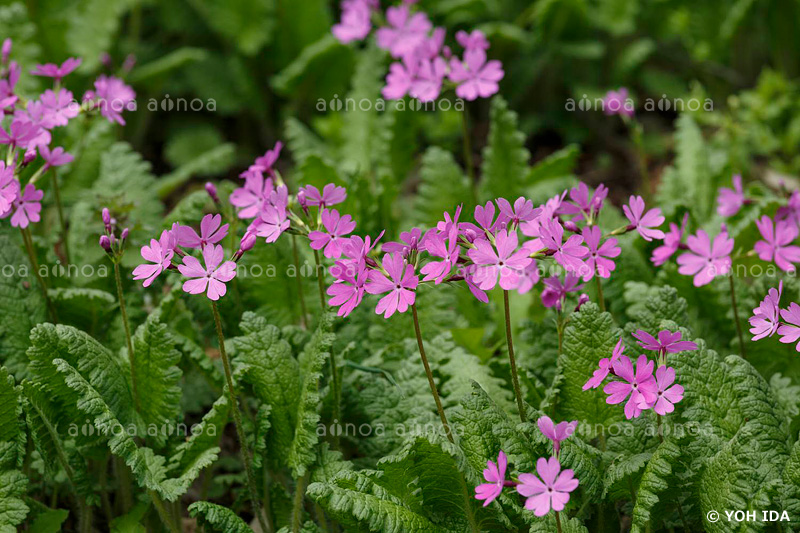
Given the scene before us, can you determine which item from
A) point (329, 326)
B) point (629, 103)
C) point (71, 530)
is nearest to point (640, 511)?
point (329, 326)

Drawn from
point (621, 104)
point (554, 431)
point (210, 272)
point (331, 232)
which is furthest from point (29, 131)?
point (621, 104)

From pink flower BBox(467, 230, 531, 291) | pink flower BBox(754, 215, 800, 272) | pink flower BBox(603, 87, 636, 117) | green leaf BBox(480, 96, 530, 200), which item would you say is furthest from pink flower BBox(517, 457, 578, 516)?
pink flower BBox(603, 87, 636, 117)

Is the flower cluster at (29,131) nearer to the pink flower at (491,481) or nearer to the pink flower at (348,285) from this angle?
the pink flower at (348,285)

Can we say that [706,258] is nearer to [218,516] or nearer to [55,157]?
[218,516]

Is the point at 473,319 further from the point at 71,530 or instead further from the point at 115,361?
the point at 71,530

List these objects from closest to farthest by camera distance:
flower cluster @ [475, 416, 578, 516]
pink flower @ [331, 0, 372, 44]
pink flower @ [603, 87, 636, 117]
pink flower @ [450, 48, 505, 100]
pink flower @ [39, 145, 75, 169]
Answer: flower cluster @ [475, 416, 578, 516], pink flower @ [39, 145, 75, 169], pink flower @ [450, 48, 505, 100], pink flower @ [603, 87, 636, 117], pink flower @ [331, 0, 372, 44]

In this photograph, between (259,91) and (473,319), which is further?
(259,91)

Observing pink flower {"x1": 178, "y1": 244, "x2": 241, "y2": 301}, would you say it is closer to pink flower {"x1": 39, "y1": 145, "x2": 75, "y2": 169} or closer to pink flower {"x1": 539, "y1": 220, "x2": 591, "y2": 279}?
pink flower {"x1": 539, "y1": 220, "x2": 591, "y2": 279}
